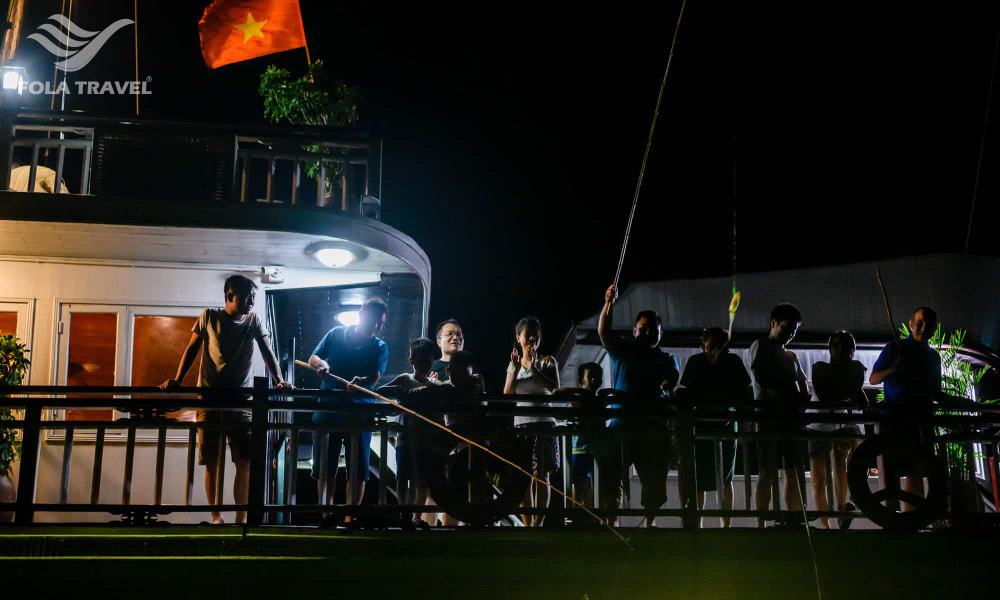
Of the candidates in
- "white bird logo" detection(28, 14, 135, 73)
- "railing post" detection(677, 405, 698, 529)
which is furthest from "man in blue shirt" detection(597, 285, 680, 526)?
"white bird logo" detection(28, 14, 135, 73)

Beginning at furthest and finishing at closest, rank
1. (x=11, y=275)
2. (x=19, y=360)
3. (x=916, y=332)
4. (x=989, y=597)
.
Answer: (x=11, y=275)
(x=19, y=360)
(x=916, y=332)
(x=989, y=597)

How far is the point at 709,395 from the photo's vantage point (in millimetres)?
6934

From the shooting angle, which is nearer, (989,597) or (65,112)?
(989,597)

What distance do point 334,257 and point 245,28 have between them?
4.05 meters

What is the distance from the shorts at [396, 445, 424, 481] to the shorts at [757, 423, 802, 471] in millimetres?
2761

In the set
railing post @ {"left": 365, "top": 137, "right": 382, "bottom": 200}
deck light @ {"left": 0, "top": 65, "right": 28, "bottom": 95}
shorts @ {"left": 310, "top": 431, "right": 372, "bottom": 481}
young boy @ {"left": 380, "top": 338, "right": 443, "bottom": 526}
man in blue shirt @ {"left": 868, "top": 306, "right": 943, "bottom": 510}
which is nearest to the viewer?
young boy @ {"left": 380, "top": 338, "right": 443, "bottom": 526}

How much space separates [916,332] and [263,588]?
6140 millimetres

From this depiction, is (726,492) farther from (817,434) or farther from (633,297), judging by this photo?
(633,297)

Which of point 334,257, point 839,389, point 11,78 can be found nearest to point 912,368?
point 839,389

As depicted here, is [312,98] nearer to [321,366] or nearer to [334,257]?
[334,257]

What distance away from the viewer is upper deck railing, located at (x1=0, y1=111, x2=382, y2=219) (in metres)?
8.12

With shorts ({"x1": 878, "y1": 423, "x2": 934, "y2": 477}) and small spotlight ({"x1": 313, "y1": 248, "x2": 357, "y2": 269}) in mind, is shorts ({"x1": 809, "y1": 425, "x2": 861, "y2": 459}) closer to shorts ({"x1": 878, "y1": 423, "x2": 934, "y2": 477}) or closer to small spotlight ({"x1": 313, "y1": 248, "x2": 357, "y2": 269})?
shorts ({"x1": 878, "y1": 423, "x2": 934, "y2": 477})

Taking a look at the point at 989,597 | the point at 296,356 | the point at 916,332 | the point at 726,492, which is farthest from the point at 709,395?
the point at 296,356

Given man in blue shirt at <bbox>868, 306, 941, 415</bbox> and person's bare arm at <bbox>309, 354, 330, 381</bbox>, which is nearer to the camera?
person's bare arm at <bbox>309, 354, 330, 381</bbox>
